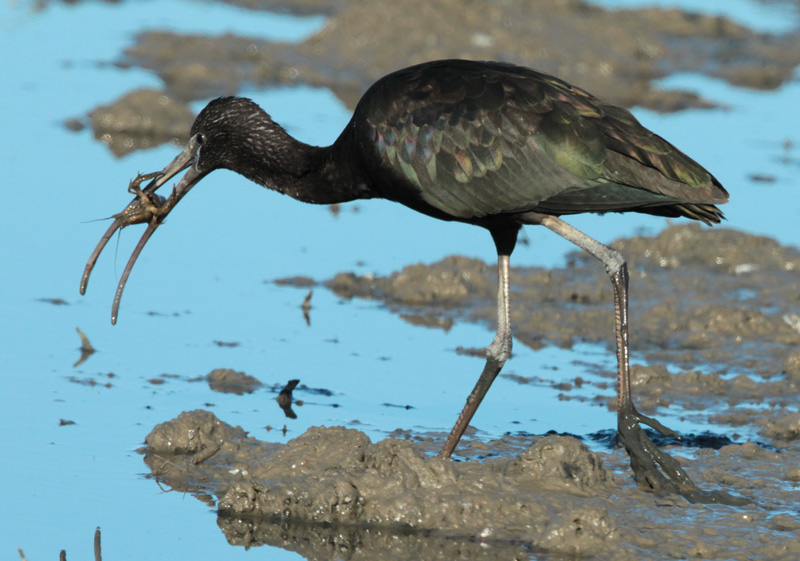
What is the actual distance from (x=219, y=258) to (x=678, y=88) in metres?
7.92

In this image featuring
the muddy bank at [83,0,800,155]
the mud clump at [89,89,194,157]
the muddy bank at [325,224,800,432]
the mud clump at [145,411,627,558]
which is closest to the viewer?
the mud clump at [145,411,627,558]

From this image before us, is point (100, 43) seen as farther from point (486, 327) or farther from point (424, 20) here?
point (486, 327)

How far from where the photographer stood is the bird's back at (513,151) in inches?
260

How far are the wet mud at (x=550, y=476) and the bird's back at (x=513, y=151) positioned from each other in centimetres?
117

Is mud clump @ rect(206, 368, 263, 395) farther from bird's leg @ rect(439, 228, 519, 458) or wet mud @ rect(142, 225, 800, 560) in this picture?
bird's leg @ rect(439, 228, 519, 458)

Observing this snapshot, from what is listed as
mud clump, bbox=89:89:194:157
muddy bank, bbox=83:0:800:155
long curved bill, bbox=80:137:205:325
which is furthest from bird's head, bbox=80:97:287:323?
muddy bank, bbox=83:0:800:155

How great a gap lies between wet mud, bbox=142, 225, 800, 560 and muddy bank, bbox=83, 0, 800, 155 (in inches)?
278

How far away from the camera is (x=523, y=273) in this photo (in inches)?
391

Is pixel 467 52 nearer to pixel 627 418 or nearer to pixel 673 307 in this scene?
pixel 673 307

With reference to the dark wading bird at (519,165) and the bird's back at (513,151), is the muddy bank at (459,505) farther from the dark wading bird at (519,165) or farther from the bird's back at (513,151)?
the bird's back at (513,151)

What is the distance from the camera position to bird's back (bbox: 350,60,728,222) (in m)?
6.59

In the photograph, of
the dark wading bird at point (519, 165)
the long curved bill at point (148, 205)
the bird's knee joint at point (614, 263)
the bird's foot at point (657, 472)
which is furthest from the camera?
the long curved bill at point (148, 205)

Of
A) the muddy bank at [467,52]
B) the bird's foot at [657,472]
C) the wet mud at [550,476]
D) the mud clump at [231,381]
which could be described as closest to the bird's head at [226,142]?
the mud clump at [231,381]

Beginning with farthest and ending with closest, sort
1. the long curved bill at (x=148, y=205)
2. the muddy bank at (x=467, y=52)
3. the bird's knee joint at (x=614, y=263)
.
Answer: the muddy bank at (x=467, y=52), the long curved bill at (x=148, y=205), the bird's knee joint at (x=614, y=263)
